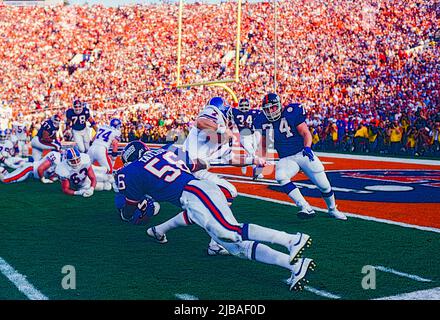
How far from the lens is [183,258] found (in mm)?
4832

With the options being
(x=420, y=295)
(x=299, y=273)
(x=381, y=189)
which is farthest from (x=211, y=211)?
(x=381, y=189)

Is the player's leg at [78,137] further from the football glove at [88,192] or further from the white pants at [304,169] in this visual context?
the white pants at [304,169]

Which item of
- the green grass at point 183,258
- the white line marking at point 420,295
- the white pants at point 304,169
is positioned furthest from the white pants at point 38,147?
the white line marking at point 420,295

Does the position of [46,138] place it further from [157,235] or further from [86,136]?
[157,235]

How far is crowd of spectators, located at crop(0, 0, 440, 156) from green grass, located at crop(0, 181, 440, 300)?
10.9m

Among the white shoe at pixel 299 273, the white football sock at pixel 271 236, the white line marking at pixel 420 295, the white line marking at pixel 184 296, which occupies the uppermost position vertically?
the white football sock at pixel 271 236

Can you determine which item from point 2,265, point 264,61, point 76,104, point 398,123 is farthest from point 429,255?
point 264,61

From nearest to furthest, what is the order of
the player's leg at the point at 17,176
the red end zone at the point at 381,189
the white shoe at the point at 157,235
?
the white shoe at the point at 157,235, the red end zone at the point at 381,189, the player's leg at the point at 17,176

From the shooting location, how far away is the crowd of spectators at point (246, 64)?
19.1 m

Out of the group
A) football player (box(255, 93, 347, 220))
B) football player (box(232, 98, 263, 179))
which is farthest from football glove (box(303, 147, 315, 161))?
football player (box(232, 98, 263, 179))

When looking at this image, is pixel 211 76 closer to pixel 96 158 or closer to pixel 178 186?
pixel 96 158

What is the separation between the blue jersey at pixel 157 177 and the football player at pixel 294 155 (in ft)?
7.98

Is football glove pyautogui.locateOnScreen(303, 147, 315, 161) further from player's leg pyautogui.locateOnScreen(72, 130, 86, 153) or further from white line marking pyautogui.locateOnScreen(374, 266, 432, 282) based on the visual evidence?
player's leg pyautogui.locateOnScreen(72, 130, 86, 153)
